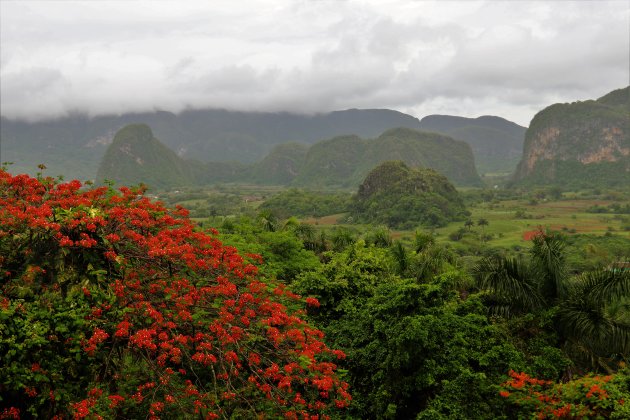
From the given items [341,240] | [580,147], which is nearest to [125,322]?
[341,240]

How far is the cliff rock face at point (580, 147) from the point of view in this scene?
6668 inches

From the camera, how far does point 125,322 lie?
698 centimetres

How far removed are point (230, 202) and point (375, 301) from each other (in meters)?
128

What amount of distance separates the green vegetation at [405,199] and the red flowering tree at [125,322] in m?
87.4

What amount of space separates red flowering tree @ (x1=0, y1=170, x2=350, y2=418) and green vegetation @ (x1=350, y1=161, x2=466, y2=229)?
8738 cm

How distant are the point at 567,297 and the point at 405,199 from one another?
9152 centimetres

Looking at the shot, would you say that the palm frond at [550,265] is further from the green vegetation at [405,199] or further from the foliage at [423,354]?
the green vegetation at [405,199]

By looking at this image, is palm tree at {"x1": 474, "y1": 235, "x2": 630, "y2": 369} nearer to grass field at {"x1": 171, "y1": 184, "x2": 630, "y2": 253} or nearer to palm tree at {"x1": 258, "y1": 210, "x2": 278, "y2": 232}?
palm tree at {"x1": 258, "y1": 210, "x2": 278, "y2": 232}

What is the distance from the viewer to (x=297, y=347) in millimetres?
8672

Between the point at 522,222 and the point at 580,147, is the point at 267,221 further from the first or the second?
the point at 580,147

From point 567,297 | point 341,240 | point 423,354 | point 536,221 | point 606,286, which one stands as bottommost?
point 536,221

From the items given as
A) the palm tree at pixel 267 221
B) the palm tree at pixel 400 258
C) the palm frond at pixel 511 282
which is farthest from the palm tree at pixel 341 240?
the palm frond at pixel 511 282

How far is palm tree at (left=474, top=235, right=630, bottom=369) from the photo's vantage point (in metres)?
10.5

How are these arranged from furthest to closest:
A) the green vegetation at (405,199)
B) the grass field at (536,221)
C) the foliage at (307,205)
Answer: the foliage at (307,205)
the green vegetation at (405,199)
the grass field at (536,221)
